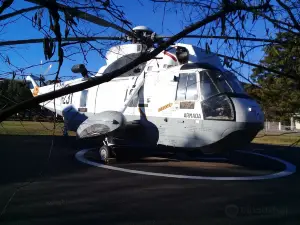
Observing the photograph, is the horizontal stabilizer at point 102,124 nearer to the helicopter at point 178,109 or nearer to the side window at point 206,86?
the helicopter at point 178,109

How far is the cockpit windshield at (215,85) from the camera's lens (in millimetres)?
10094

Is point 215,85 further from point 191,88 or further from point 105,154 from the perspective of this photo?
point 105,154

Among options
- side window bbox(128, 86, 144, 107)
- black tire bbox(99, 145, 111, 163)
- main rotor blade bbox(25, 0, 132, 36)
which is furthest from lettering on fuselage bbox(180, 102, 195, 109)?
main rotor blade bbox(25, 0, 132, 36)

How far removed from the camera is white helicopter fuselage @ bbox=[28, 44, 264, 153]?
9.74 m

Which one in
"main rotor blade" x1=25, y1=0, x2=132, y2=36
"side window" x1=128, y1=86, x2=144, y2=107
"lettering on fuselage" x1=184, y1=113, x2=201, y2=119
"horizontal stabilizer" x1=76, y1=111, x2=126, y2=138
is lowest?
"horizontal stabilizer" x1=76, y1=111, x2=126, y2=138

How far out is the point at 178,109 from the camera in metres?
10.8

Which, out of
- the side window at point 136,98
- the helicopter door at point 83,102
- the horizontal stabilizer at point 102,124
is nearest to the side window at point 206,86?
the side window at point 136,98

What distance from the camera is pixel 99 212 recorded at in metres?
5.68

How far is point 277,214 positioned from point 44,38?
16.9 feet

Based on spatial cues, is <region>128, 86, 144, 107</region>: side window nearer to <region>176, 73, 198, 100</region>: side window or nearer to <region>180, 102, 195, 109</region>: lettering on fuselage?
<region>176, 73, 198, 100</region>: side window

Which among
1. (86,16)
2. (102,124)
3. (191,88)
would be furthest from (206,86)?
(86,16)

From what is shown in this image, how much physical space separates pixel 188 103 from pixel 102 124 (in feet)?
9.79

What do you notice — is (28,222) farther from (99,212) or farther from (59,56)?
(59,56)

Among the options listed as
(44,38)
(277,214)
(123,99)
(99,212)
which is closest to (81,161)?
(123,99)
